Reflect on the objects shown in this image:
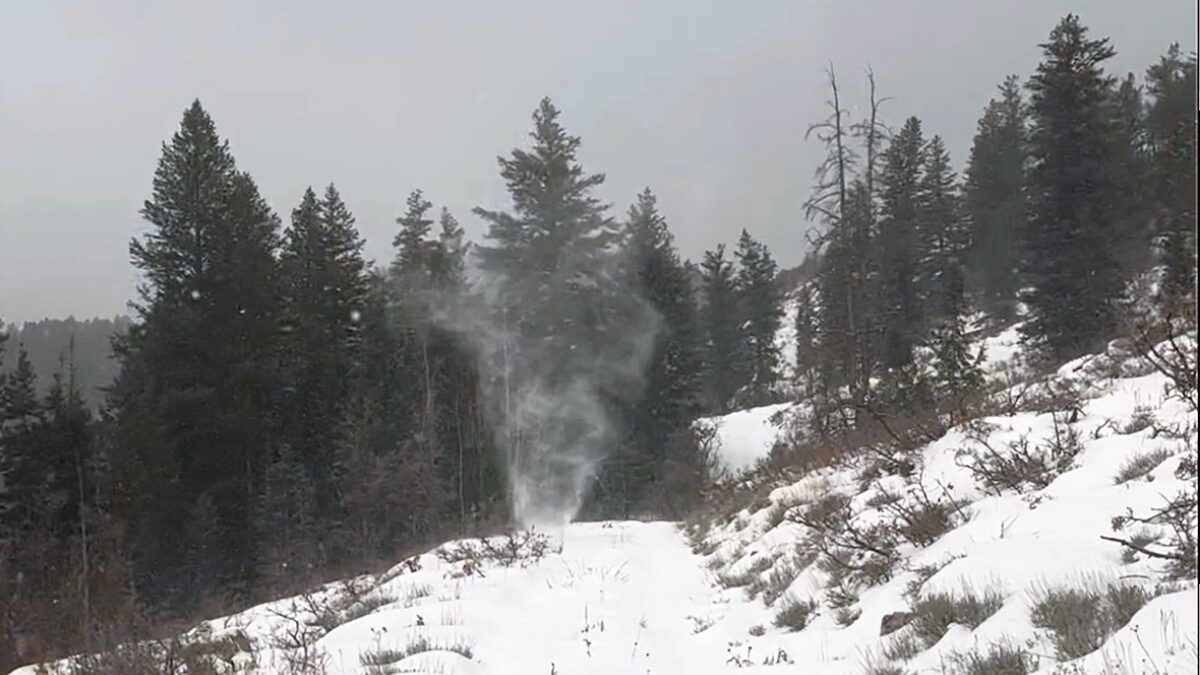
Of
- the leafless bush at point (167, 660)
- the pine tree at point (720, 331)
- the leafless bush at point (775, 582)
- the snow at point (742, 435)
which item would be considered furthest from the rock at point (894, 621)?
the pine tree at point (720, 331)

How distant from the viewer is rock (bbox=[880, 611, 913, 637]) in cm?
497

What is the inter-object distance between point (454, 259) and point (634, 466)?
39.2 ft

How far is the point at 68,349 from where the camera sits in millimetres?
41500

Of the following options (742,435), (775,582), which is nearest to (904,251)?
(742,435)

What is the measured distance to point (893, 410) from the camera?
15617mm

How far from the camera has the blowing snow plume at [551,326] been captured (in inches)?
1195

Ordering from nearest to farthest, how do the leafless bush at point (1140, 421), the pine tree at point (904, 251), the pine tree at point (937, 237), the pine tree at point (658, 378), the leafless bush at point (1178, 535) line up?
the leafless bush at point (1178, 535), the leafless bush at point (1140, 421), the pine tree at point (904, 251), the pine tree at point (658, 378), the pine tree at point (937, 237)

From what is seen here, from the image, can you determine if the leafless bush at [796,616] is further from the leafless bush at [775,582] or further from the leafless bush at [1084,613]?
the leafless bush at [1084,613]

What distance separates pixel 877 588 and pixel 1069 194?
23524mm

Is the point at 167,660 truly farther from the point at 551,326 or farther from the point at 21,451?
the point at 21,451

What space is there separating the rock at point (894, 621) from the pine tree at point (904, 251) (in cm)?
2099

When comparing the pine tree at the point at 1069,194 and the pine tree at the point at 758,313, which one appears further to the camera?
the pine tree at the point at 758,313

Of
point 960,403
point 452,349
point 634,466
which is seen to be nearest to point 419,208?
point 452,349

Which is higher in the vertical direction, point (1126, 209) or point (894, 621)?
point (1126, 209)
